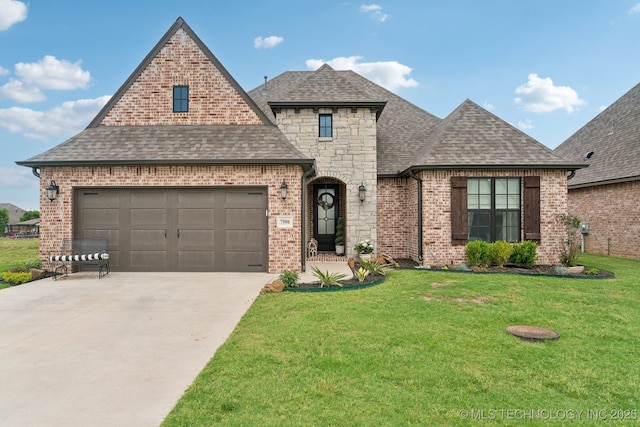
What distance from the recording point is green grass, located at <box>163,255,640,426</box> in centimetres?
291

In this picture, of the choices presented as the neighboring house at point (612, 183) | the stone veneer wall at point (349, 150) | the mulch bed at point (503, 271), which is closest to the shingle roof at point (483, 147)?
the stone veneer wall at point (349, 150)

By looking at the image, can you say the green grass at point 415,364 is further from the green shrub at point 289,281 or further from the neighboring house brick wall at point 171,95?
the neighboring house brick wall at point 171,95

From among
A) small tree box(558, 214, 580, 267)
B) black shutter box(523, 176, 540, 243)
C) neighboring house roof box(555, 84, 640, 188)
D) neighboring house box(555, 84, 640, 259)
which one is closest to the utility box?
neighboring house box(555, 84, 640, 259)

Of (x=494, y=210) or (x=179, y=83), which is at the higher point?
(x=179, y=83)

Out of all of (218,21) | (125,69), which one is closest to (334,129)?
(218,21)

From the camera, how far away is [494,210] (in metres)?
11.0

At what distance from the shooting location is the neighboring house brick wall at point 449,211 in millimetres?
10906

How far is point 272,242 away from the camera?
381 inches

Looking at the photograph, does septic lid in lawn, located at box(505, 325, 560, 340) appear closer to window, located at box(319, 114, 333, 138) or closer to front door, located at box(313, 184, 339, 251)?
window, located at box(319, 114, 333, 138)

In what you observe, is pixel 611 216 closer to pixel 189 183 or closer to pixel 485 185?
pixel 485 185

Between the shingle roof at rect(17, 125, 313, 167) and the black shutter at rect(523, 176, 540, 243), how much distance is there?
23.3 ft

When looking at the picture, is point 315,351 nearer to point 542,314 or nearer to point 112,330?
point 112,330

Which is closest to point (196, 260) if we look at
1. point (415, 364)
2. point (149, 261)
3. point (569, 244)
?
point (149, 261)

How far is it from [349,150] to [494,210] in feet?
17.1
